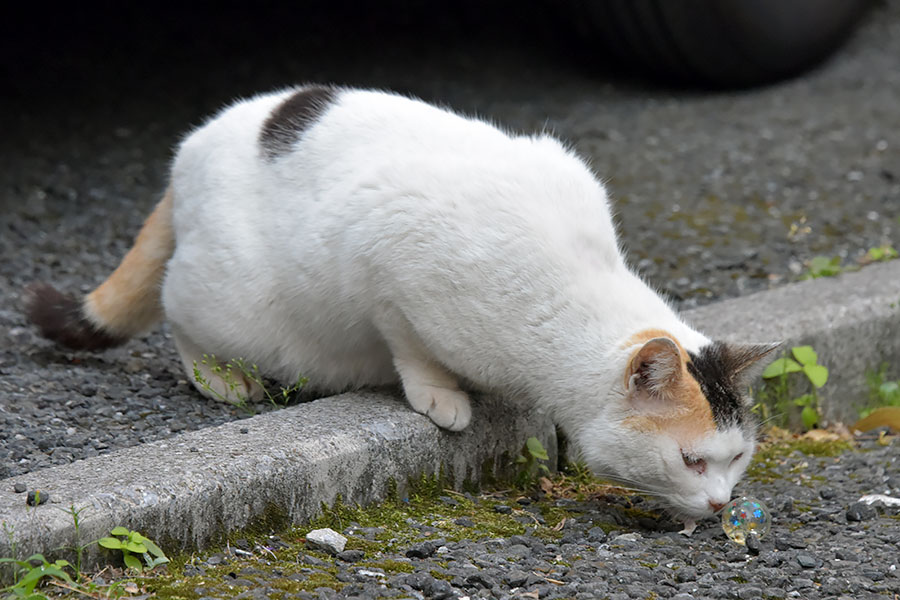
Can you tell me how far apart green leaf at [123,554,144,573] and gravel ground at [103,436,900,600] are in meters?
0.05

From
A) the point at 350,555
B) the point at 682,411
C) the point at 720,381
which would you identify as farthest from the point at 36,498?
the point at 720,381

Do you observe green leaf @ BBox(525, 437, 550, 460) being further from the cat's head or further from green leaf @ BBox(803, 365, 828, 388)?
green leaf @ BBox(803, 365, 828, 388)

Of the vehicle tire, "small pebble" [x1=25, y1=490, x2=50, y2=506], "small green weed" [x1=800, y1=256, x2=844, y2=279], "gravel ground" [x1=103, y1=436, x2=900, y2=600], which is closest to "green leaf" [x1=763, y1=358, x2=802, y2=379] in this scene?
"gravel ground" [x1=103, y1=436, x2=900, y2=600]

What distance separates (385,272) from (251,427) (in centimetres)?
62

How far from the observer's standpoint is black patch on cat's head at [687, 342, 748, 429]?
3.02m

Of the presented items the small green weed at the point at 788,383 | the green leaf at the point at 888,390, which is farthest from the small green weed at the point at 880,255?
the small green weed at the point at 788,383

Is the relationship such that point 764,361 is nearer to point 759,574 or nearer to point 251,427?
point 759,574

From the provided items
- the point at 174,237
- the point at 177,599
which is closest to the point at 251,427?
the point at 177,599

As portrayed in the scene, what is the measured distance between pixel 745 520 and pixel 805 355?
1346 mm

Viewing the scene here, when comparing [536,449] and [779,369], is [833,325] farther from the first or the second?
[536,449]

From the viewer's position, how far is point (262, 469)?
288cm

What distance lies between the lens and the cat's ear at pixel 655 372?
288cm

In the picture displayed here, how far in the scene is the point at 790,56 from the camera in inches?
296

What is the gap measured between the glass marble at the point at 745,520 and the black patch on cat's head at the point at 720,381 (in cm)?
25
